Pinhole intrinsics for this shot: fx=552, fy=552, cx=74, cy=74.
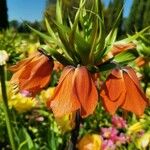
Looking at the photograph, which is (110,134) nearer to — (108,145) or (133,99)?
(108,145)

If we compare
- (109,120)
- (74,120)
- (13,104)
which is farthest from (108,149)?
(74,120)

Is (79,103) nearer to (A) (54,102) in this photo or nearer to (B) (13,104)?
(A) (54,102)

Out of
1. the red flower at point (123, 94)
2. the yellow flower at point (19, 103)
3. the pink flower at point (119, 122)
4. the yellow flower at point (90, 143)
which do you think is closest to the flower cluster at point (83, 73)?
the red flower at point (123, 94)

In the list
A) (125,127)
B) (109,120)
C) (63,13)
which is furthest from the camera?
(109,120)

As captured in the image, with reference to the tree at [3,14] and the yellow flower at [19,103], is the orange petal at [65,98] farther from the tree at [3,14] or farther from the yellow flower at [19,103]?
the tree at [3,14]

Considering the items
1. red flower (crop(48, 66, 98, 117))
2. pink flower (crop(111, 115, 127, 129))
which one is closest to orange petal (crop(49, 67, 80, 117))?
red flower (crop(48, 66, 98, 117))

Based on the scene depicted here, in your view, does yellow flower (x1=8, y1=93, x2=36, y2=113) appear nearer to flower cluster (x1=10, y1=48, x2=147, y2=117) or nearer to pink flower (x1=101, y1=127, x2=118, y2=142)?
pink flower (x1=101, y1=127, x2=118, y2=142)
